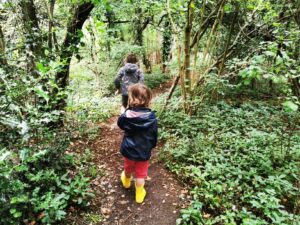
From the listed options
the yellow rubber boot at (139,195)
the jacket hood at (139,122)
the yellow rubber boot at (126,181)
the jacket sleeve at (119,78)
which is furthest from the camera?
the jacket sleeve at (119,78)

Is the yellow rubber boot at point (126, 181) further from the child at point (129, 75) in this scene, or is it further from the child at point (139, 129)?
the child at point (129, 75)

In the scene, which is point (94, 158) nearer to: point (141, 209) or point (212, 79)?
point (141, 209)

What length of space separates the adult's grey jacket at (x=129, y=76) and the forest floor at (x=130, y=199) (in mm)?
1971

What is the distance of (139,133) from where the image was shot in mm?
3936

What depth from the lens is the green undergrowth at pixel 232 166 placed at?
374cm

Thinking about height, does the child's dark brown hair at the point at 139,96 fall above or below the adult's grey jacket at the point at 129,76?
above

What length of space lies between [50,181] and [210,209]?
2412 millimetres

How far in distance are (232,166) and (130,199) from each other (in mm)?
1959

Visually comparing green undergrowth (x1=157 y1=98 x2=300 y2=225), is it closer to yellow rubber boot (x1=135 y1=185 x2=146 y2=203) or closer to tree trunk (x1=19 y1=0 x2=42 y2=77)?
yellow rubber boot (x1=135 y1=185 x2=146 y2=203)

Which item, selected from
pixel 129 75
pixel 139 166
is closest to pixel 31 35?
pixel 139 166

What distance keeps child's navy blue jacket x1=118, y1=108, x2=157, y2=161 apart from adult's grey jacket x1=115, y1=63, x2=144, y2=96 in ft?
8.33

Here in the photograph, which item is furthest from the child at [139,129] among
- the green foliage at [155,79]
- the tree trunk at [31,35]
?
the green foliage at [155,79]

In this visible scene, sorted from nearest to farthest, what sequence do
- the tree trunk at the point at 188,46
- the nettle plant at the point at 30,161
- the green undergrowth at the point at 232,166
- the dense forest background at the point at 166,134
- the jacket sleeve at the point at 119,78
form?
the nettle plant at the point at 30,161, the dense forest background at the point at 166,134, the green undergrowth at the point at 232,166, the tree trunk at the point at 188,46, the jacket sleeve at the point at 119,78

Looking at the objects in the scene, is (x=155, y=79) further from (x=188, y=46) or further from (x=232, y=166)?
(x=232, y=166)
